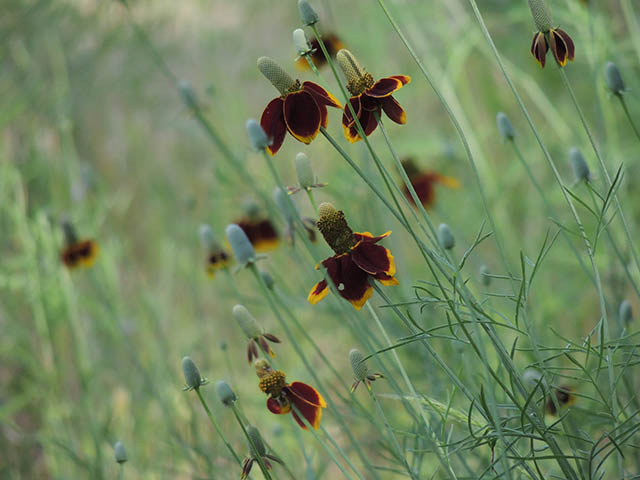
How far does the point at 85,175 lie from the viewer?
1.25m

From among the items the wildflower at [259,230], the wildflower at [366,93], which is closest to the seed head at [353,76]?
the wildflower at [366,93]

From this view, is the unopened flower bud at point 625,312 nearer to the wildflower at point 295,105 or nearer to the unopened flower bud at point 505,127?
the unopened flower bud at point 505,127

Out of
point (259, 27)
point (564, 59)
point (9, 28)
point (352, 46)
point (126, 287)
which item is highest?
point (259, 27)

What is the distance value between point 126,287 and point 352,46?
994 millimetres

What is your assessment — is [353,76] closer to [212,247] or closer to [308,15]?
[308,15]

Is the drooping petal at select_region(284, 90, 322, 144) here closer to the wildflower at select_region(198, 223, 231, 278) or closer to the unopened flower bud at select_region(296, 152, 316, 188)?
the unopened flower bud at select_region(296, 152, 316, 188)

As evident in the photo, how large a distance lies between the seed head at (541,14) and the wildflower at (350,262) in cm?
19

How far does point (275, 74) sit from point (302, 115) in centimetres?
3

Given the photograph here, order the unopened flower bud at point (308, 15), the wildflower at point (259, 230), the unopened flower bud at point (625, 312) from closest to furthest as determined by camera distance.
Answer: the unopened flower bud at point (308, 15) < the unopened flower bud at point (625, 312) < the wildflower at point (259, 230)

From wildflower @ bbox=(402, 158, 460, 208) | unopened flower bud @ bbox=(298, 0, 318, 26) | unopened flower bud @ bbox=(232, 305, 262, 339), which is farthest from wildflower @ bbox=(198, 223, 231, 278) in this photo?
wildflower @ bbox=(402, 158, 460, 208)

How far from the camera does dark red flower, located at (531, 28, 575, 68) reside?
0.46m

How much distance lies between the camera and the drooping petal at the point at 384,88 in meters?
0.43

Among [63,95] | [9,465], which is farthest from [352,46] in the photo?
[9,465]

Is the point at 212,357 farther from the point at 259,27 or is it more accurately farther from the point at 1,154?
the point at 259,27
